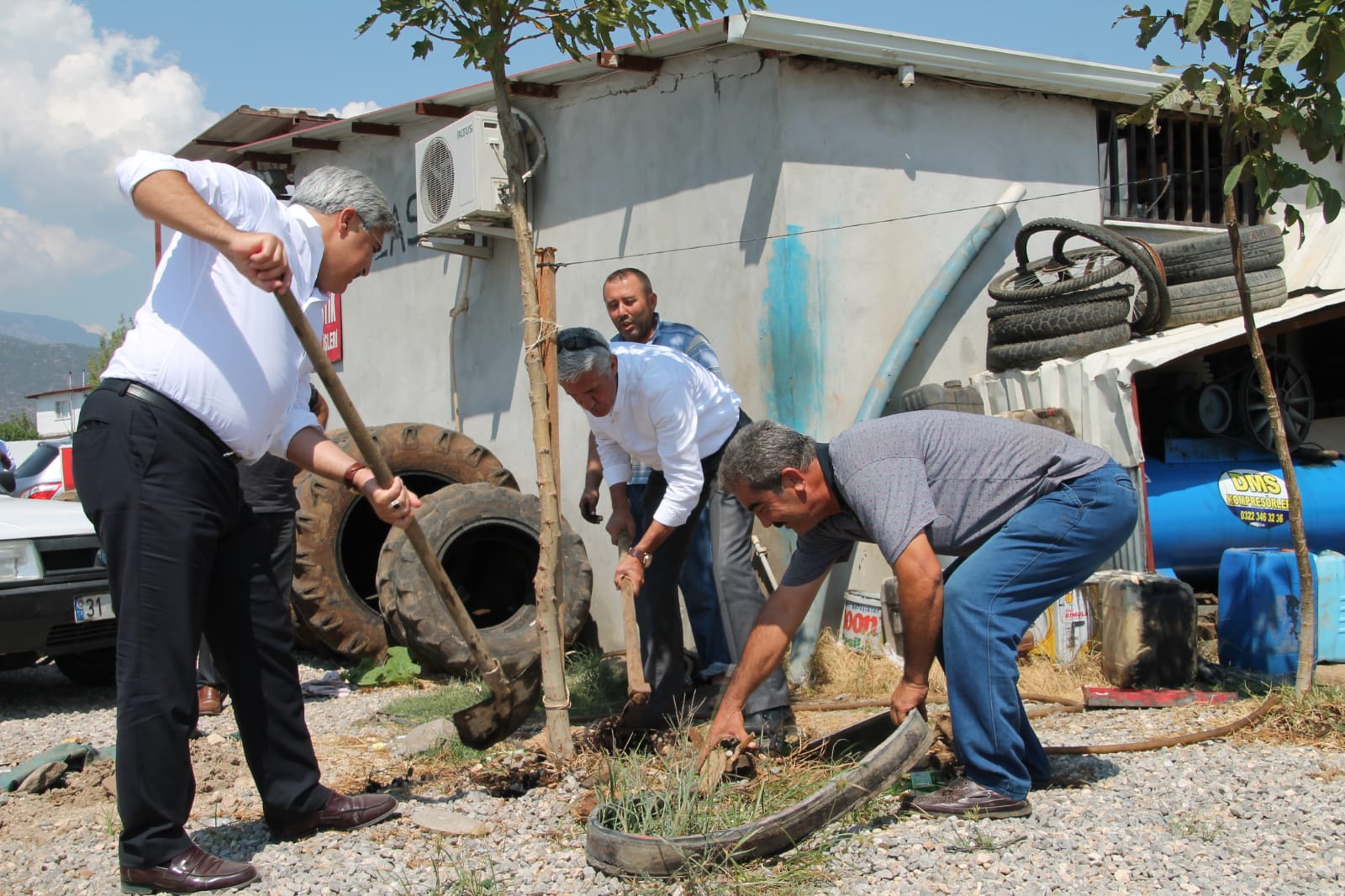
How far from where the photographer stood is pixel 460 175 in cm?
795

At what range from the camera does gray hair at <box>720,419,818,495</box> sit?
3211 millimetres

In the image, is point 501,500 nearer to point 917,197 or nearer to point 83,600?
point 83,600

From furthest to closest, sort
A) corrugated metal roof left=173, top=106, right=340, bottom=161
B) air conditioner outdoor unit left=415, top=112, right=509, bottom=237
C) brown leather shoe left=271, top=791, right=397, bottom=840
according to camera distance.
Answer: corrugated metal roof left=173, top=106, right=340, bottom=161 → air conditioner outdoor unit left=415, top=112, right=509, bottom=237 → brown leather shoe left=271, top=791, right=397, bottom=840

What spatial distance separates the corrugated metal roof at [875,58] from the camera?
20.3 feet

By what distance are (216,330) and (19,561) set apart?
3.66 metres

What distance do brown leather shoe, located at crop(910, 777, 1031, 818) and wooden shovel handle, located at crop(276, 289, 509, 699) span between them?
149 centimetres

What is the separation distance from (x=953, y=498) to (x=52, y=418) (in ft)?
257

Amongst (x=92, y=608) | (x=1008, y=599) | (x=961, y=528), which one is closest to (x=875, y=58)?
(x=961, y=528)

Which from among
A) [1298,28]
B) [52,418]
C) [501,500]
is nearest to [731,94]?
[501,500]

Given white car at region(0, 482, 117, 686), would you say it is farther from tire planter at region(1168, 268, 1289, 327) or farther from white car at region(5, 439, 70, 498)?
tire planter at region(1168, 268, 1289, 327)

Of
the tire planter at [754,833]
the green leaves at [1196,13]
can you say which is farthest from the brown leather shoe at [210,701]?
the green leaves at [1196,13]

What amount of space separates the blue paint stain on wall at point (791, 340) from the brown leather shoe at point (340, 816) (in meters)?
3.65

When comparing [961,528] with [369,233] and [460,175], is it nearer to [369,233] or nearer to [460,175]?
[369,233]

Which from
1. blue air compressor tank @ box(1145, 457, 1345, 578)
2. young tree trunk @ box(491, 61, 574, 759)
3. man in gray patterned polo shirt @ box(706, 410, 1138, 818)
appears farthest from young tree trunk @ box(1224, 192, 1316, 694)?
young tree trunk @ box(491, 61, 574, 759)
